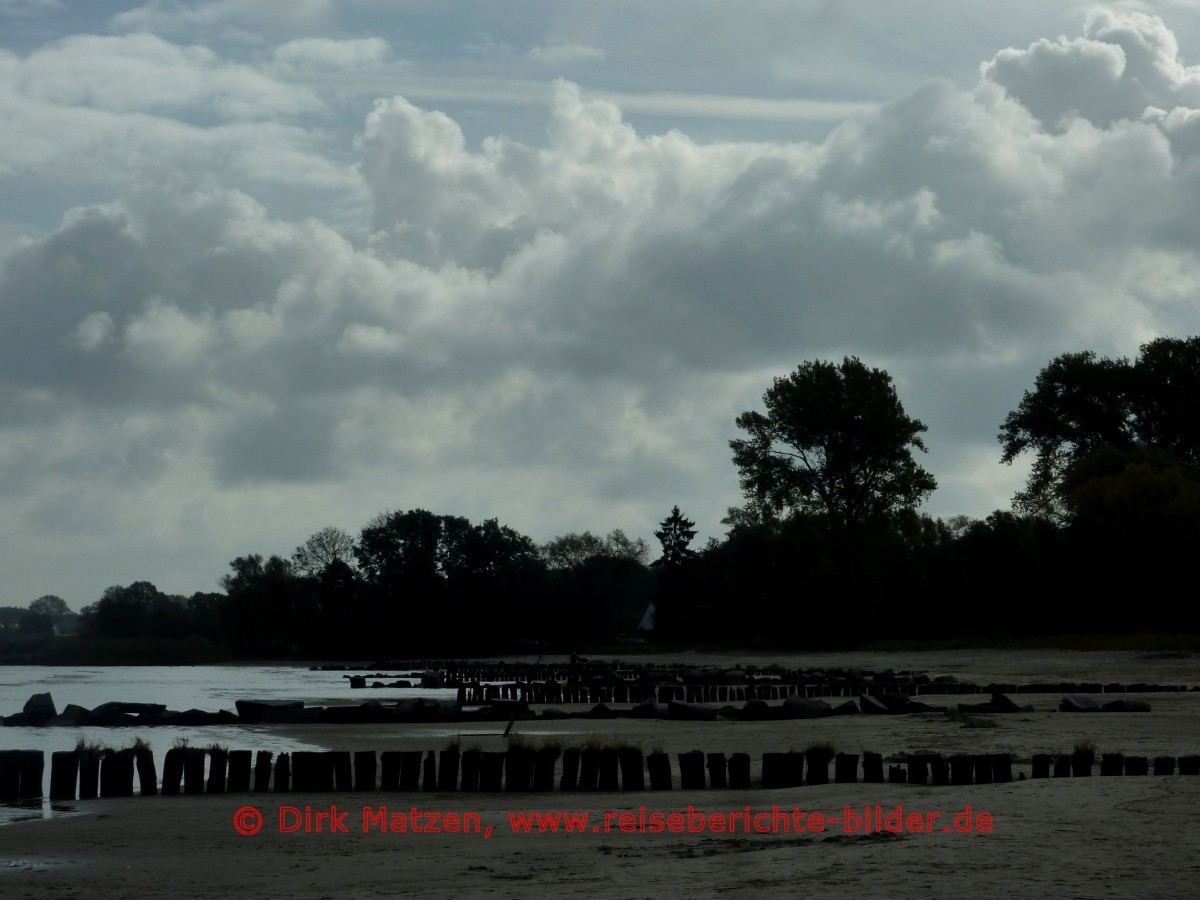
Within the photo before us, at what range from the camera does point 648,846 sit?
10664 millimetres

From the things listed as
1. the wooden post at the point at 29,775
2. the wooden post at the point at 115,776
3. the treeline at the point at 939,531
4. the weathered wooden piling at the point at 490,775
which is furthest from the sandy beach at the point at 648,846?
the treeline at the point at 939,531

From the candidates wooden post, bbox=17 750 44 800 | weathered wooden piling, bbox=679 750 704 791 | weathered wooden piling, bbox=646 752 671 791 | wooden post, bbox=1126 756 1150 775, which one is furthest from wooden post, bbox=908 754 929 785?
wooden post, bbox=17 750 44 800

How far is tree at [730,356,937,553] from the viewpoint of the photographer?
61.4 metres

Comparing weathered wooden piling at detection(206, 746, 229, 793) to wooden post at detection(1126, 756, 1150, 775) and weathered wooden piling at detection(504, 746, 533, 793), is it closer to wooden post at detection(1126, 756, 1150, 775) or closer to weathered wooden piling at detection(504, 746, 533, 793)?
weathered wooden piling at detection(504, 746, 533, 793)

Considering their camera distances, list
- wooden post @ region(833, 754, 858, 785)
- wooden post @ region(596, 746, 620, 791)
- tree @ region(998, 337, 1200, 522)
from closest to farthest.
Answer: wooden post @ region(833, 754, 858, 785), wooden post @ region(596, 746, 620, 791), tree @ region(998, 337, 1200, 522)

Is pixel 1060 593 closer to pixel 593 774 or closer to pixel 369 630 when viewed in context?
pixel 593 774

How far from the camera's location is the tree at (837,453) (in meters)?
61.4

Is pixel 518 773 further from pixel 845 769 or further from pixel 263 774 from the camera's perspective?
pixel 845 769

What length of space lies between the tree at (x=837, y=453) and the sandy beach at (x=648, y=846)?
148 ft

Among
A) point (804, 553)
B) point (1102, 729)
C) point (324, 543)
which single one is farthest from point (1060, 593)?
point (324, 543)

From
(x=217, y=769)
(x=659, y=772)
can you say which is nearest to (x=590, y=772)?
(x=659, y=772)

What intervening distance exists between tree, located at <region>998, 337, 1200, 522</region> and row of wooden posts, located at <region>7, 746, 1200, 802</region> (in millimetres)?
59372

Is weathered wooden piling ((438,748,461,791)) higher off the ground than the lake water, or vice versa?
weathered wooden piling ((438,748,461,791))

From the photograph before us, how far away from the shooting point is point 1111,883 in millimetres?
8070
